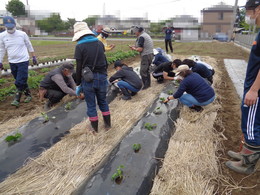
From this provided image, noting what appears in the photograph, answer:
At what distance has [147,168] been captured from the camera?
8.37ft

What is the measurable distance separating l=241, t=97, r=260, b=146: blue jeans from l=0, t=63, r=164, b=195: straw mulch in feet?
→ 5.77

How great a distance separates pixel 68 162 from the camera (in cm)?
274

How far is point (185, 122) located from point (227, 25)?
4568cm

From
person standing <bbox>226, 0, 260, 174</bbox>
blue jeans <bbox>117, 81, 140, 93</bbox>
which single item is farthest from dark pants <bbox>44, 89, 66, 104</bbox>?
person standing <bbox>226, 0, 260, 174</bbox>

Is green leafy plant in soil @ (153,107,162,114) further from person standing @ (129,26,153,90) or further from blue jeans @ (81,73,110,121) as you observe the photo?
person standing @ (129,26,153,90)

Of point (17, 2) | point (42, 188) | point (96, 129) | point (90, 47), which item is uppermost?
point (17, 2)

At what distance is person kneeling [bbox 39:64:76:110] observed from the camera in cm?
434

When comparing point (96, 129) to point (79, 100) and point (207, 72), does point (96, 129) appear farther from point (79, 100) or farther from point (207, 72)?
point (207, 72)

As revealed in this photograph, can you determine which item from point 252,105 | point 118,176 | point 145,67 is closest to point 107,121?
point 118,176

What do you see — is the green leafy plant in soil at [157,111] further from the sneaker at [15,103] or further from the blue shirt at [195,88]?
the sneaker at [15,103]

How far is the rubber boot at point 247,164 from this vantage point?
2575 mm

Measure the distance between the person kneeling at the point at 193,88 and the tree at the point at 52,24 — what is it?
5106 cm

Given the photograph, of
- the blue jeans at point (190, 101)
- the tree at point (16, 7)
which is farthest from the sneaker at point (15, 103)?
the tree at point (16, 7)

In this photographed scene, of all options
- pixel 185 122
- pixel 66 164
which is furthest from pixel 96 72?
pixel 185 122
